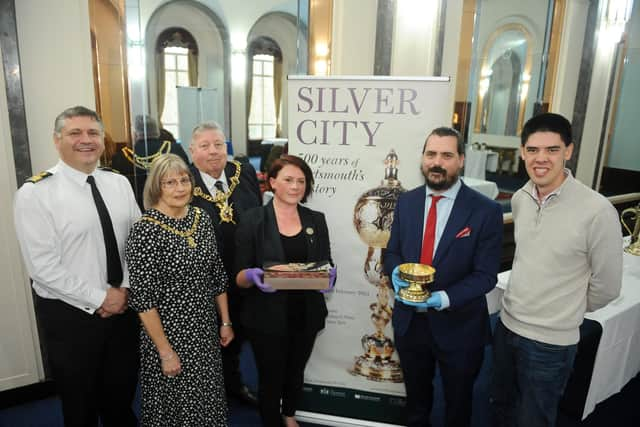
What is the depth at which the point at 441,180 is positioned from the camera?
197 cm

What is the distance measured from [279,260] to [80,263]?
0.93m

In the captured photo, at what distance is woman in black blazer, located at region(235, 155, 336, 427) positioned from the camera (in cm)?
218

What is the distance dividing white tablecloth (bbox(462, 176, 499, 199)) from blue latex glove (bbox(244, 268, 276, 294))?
4.28m

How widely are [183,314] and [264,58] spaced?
7.36 metres

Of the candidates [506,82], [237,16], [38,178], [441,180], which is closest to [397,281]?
[441,180]

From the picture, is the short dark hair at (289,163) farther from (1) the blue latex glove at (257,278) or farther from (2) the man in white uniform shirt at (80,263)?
(2) the man in white uniform shirt at (80,263)

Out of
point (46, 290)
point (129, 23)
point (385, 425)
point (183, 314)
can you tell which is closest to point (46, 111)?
point (129, 23)

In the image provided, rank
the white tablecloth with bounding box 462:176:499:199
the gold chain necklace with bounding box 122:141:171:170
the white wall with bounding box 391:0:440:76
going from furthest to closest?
1. the white tablecloth with bounding box 462:176:499:199
2. the white wall with bounding box 391:0:440:76
3. the gold chain necklace with bounding box 122:141:171:170

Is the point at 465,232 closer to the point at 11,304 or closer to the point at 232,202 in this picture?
the point at 232,202

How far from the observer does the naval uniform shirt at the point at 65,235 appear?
183 centimetres

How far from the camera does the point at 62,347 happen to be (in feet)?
6.39

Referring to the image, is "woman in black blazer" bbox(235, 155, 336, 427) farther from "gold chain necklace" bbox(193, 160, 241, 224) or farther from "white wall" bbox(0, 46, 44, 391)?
"white wall" bbox(0, 46, 44, 391)

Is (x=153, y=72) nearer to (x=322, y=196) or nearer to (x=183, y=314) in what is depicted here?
(x=322, y=196)

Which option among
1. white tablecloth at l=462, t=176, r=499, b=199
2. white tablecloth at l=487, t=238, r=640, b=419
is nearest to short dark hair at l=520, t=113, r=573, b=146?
white tablecloth at l=487, t=238, r=640, b=419
